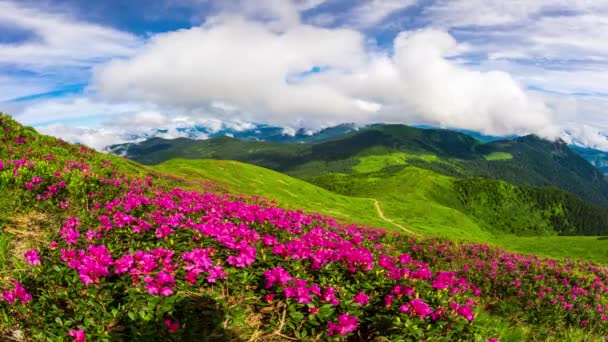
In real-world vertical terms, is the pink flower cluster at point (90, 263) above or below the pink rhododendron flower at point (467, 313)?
above

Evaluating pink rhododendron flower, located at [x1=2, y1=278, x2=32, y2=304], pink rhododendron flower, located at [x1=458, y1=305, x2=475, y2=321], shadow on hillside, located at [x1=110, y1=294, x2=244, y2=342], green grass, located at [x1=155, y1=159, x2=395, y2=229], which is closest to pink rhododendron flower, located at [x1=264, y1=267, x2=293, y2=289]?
shadow on hillside, located at [x1=110, y1=294, x2=244, y2=342]

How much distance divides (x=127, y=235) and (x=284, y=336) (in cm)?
448

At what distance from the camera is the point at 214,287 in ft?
19.3

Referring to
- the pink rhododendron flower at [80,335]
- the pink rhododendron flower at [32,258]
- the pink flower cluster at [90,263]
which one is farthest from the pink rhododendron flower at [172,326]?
the pink rhododendron flower at [32,258]

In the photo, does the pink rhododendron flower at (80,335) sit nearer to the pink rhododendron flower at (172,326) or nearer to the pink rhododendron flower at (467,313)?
the pink rhododendron flower at (172,326)

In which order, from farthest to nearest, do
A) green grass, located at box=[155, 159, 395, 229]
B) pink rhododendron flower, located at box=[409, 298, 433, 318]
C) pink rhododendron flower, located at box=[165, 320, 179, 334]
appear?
1. green grass, located at box=[155, 159, 395, 229]
2. pink rhododendron flower, located at box=[409, 298, 433, 318]
3. pink rhododendron flower, located at box=[165, 320, 179, 334]

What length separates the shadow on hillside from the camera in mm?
4555

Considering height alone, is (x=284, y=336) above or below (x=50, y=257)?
below

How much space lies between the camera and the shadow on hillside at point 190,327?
179 inches

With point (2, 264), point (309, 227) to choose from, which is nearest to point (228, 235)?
point (2, 264)

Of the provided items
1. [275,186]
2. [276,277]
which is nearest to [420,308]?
→ [276,277]

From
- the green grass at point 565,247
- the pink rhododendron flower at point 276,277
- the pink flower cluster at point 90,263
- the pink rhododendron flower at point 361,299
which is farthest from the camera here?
the green grass at point 565,247

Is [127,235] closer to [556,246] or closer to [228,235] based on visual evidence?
[228,235]

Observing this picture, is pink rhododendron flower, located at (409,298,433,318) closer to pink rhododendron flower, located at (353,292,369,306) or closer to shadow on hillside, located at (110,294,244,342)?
pink rhododendron flower, located at (353,292,369,306)
